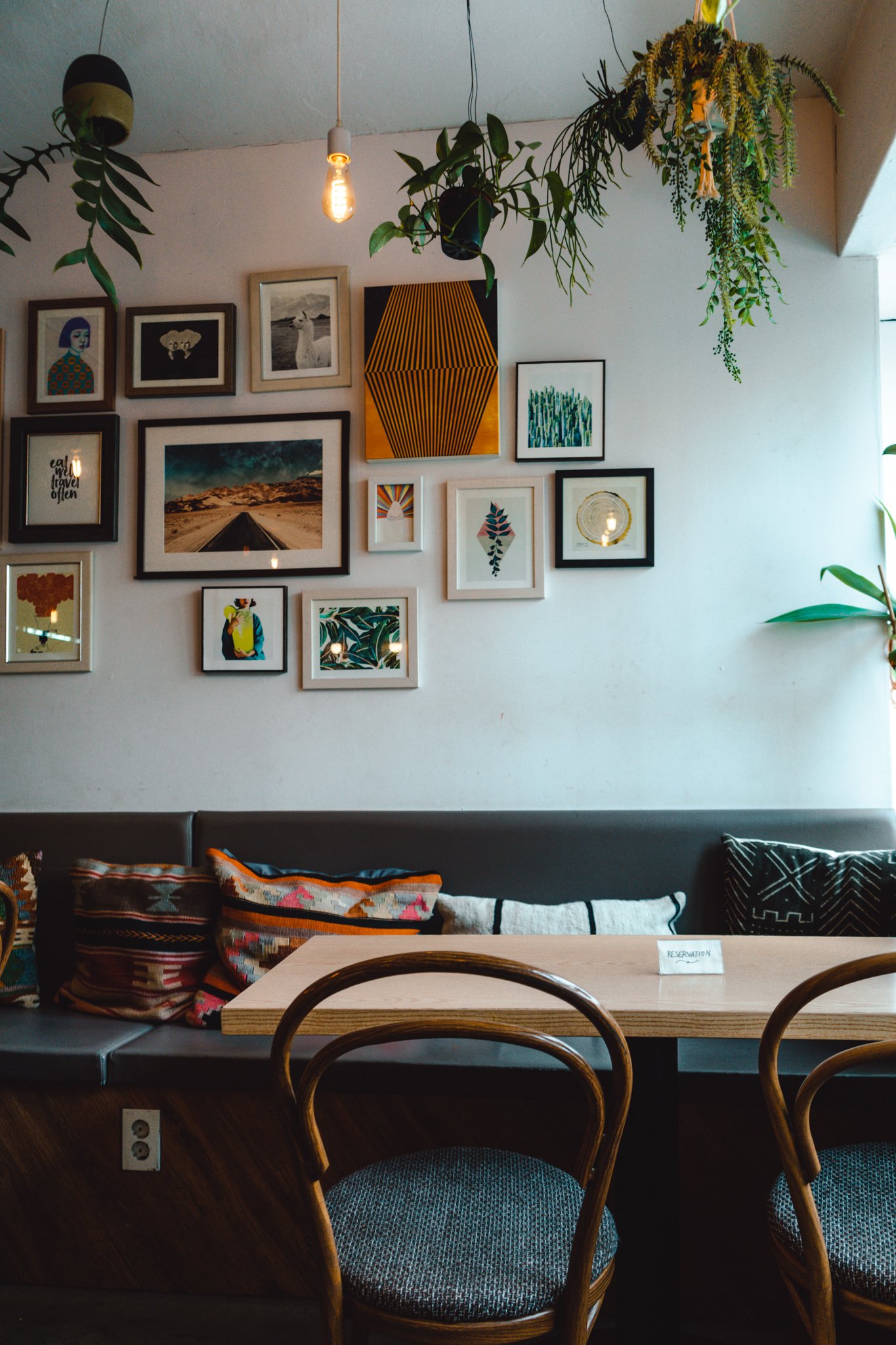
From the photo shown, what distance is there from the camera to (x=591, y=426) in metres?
2.58

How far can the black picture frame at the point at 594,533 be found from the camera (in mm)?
2551

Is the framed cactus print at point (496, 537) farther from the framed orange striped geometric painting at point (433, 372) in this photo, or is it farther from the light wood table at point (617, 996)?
the light wood table at point (617, 996)

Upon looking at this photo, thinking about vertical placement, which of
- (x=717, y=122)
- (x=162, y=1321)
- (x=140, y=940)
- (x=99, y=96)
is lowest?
(x=162, y=1321)

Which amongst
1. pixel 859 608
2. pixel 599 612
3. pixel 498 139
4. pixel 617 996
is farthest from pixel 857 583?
pixel 617 996

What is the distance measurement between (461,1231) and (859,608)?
6.19 feet

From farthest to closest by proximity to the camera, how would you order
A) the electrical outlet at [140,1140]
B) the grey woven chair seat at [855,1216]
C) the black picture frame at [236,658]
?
the black picture frame at [236,658] → the electrical outlet at [140,1140] → the grey woven chair seat at [855,1216]

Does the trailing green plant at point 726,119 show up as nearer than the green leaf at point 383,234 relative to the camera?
Yes

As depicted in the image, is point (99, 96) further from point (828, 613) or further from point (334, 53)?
point (828, 613)

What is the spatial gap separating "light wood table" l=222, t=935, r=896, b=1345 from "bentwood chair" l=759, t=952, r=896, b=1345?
0.14 metres

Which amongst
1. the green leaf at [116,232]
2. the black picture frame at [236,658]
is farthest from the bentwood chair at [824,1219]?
the green leaf at [116,232]

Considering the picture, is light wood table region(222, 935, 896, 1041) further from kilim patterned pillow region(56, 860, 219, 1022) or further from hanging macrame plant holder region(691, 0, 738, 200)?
hanging macrame plant holder region(691, 0, 738, 200)

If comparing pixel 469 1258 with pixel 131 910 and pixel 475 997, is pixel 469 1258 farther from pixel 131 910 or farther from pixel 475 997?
pixel 131 910

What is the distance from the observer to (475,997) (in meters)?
1.36

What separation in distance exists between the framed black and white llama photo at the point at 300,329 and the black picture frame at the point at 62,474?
0.49 metres
